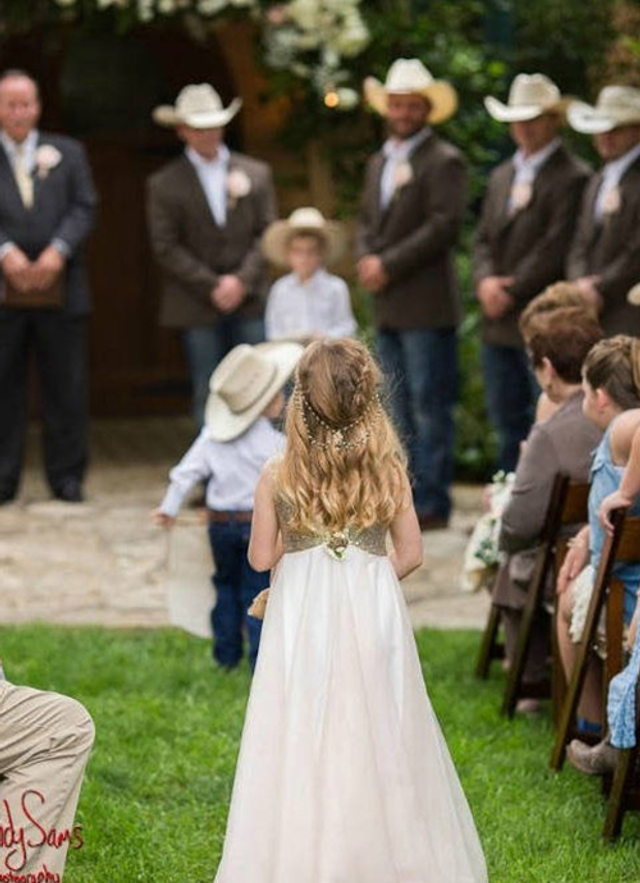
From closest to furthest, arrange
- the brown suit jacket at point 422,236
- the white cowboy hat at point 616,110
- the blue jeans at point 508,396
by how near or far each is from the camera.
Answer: the white cowboy hat at point 616,110, the blue jeans at point 508,396, the brown suit jacket at point 422,236

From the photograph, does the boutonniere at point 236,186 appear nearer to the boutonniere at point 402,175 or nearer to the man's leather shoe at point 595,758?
the boutonniere at point 402,175

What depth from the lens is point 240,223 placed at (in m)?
10.8

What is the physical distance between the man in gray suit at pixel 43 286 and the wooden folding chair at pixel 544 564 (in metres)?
4.50

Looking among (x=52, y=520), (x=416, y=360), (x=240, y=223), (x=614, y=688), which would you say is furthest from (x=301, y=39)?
(x=614, y=688)

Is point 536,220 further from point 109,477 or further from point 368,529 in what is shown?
point 368,529

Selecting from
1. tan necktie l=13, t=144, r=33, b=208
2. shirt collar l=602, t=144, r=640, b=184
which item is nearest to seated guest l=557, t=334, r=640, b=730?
shirt collar l=602, t=144, r=640, b=184

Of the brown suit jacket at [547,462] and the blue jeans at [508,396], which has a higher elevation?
the brown suit jacket at [547,462]

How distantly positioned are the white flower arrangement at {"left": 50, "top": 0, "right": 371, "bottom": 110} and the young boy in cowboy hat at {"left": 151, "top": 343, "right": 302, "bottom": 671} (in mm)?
4561

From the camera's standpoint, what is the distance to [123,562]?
381 inches

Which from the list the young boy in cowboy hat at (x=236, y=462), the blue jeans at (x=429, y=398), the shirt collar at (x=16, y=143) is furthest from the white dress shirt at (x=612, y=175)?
the shirt collar at (x=16, y=143)

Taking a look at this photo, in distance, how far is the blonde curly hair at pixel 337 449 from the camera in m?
4.97

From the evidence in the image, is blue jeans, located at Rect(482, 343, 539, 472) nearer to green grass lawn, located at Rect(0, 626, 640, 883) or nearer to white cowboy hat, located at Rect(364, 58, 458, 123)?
white cowboy hat, located at Rect(364, 58, 458, 123)

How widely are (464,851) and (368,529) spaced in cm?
78

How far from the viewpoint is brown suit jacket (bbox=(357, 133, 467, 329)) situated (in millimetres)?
10312
